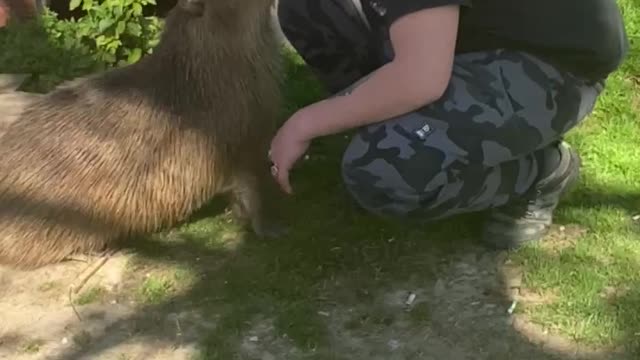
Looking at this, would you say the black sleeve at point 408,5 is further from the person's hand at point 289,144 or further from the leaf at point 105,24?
the leaf at point 105,24

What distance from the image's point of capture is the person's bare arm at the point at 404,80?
A: 8.57 ft

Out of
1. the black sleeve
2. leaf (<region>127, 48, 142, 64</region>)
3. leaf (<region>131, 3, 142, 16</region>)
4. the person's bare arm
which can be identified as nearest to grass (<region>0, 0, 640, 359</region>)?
the person's bare arm

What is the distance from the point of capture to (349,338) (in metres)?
3.03

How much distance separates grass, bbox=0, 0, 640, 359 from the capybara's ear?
0.69 m

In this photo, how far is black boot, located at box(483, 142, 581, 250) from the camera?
131 inches

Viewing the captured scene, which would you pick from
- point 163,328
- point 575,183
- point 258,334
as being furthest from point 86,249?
point 575,183

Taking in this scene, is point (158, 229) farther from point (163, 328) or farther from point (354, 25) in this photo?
point (354, 25)

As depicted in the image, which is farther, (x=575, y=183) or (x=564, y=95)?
(x=575, y=183)

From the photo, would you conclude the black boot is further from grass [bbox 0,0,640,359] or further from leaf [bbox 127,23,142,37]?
leaf [bbox 127,23,142,37]

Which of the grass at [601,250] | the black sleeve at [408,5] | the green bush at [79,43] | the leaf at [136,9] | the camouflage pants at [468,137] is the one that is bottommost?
the grass at [601,250]

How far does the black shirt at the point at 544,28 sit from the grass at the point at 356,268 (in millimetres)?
606

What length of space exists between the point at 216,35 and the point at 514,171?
965 mm

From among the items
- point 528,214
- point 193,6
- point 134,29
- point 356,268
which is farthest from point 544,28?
point 134,29

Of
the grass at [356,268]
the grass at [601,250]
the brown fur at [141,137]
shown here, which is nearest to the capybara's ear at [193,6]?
the brown fur at [141,137]
